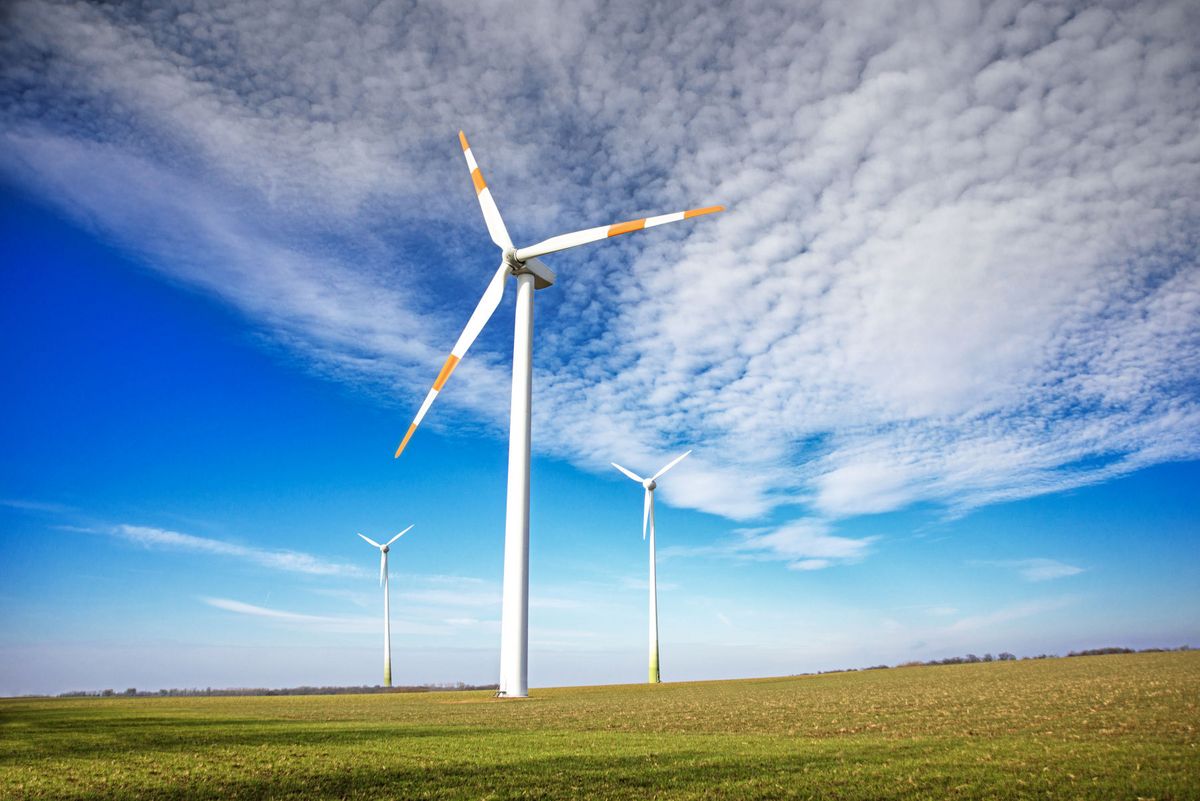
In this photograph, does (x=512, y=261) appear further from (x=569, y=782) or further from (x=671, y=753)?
(x=569, y=782)

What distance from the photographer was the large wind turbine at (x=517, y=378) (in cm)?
3725

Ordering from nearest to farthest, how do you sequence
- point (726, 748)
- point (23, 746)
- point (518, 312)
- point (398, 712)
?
point (726, 748)
point (23, 746)
point (398, 712)
point (518, 312)

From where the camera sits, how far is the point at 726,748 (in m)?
16.9

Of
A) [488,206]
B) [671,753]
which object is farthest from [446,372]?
[671,753]

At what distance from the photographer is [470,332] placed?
44.2 metres

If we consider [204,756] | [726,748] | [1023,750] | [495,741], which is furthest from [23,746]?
[1023,750]

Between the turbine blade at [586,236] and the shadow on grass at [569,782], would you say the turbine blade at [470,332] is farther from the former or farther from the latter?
the shadow on grass at [569,782]

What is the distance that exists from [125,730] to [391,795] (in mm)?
19797

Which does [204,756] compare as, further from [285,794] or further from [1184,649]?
[1184,649]

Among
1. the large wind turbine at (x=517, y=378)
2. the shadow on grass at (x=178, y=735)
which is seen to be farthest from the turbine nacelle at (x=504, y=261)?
the shadow on grass at (x=178, y=735)

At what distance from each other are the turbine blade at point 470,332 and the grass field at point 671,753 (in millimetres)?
18447

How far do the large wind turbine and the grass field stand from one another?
9168 mm

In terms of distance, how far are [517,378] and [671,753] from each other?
2776 cm

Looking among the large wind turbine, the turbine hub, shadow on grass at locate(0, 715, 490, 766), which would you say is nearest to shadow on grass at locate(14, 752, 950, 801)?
shadow on grass at locate(0, 715, 490, 766)
